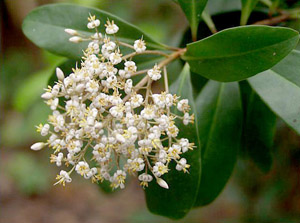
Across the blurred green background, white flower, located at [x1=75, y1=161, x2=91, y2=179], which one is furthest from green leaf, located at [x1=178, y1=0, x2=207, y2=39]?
the blurred green background

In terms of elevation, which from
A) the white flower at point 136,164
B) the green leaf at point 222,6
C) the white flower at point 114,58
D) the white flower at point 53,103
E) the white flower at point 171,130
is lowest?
the white flower at point 136,164

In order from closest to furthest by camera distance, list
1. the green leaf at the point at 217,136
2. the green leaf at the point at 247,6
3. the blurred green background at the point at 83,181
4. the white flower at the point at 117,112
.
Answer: the white flower at the point at 117,112, the green leaf at the point at 247,6, the green leaf at the point at 217,136, the blurred green background at the point at 83,181

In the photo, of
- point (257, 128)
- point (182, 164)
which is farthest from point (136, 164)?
point (257, 128)

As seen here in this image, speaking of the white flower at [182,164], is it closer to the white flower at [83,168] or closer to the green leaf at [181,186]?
the green leaf at [181,186]

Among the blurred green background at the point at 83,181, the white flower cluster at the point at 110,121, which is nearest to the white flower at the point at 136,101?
the white flower cluster at the point at 110,121

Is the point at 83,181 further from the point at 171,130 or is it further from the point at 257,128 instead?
the point at 171,130

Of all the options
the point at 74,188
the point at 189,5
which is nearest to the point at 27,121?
the point at 74,188
